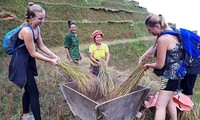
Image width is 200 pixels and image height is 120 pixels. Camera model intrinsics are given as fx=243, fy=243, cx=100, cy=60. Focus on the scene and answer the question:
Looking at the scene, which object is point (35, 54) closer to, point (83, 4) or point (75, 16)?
point (75, 16)

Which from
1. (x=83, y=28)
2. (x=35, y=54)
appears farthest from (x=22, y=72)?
(x=83, y=28)

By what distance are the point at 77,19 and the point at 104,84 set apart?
7.41 metres

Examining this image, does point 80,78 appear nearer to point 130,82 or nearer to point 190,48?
point 130,82

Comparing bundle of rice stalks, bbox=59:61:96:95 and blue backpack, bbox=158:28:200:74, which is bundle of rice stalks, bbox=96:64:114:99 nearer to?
bundle of rice stalks, bbox=59:61:96:95

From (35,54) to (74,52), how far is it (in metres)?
1.90

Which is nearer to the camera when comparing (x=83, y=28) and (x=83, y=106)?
(x=83, y=106)

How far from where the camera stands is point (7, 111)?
3.46 m

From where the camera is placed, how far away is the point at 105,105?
2611 mm

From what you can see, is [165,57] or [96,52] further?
[96,52]

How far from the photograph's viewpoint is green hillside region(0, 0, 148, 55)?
311 inches

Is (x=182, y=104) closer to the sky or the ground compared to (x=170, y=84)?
closer to the ground

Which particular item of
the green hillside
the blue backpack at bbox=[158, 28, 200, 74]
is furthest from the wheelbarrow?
the green hillside

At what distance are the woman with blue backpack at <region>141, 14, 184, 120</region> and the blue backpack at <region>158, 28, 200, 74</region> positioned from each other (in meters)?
0.05

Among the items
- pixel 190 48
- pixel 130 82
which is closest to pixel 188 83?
pixel 190 48
